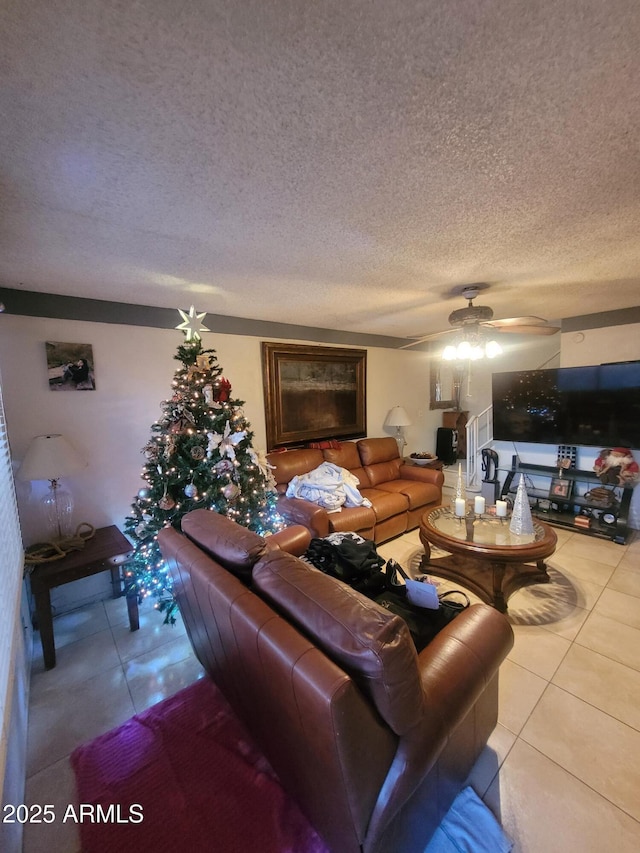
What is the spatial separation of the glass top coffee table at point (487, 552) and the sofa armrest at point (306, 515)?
0.84m

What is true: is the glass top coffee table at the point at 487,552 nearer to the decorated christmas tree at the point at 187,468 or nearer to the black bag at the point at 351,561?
the black bag at the point at 351,561

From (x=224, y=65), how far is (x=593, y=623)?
3.25 m

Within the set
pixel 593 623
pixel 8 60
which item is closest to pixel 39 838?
pixel 8 60

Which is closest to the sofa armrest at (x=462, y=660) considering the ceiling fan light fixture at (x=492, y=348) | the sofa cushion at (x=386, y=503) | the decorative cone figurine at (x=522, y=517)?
the decorative cone figurine at (x=522, y=517)

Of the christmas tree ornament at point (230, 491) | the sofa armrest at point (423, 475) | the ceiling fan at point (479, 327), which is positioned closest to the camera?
the christmas tree ornament at point (230, 491)

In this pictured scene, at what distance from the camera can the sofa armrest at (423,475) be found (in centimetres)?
387

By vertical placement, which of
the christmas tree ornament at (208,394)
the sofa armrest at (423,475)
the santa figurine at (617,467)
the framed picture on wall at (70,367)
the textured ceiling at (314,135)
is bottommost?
the sofa armrest at (423,475)

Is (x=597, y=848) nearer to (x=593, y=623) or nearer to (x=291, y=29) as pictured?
(x=593, y=623)

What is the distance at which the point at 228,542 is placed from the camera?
4.48 feet

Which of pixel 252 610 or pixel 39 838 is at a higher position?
pixel 252 610

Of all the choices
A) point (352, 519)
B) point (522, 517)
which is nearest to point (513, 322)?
point (522, 517)

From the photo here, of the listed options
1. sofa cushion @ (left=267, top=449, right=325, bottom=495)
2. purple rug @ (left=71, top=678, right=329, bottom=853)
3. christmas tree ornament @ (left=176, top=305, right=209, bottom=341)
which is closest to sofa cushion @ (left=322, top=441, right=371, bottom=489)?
sofa cushion @ (left=267, top=449, right=325, bottom=495)

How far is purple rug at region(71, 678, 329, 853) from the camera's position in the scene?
1.15 meters

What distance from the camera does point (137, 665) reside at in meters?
1.92
